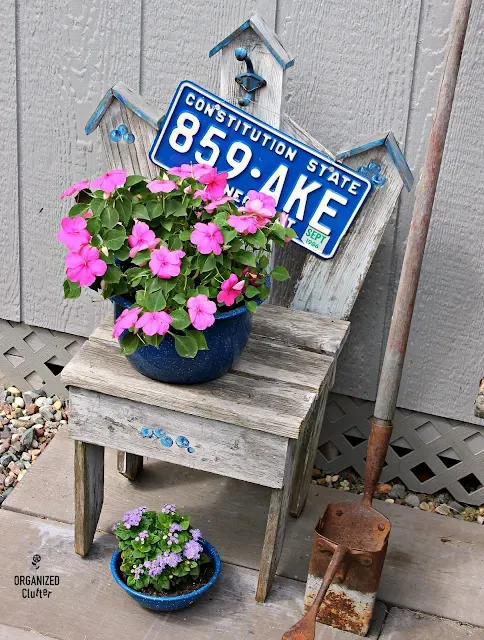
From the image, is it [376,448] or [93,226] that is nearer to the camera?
[93,226]

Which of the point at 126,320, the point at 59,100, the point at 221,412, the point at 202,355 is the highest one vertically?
the point at 59,100

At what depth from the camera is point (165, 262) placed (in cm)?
192

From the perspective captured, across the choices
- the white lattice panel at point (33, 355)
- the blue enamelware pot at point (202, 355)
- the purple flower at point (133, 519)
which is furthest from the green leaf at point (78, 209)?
the white lattice panel at point (33, 355)

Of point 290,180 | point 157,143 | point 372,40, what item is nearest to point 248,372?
point 290,180

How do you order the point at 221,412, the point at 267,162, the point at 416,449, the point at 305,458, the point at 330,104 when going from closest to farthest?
the point at 221,412
the point at 267,162
the point at 330,104
the point at 305,458
the point at 416,449

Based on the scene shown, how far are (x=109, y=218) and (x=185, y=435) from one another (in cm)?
55

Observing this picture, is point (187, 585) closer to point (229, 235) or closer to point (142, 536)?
point (142, 536)

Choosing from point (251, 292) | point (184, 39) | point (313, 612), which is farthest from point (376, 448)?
point (184, 39)

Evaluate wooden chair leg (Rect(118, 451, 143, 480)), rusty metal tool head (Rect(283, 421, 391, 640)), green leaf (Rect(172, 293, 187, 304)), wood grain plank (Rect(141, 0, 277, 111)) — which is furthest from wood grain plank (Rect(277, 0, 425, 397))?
wooden chair leg (Rect(118, 451, 143, 480))

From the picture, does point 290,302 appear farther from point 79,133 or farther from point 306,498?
point 79,133

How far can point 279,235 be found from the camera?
2.07 metres

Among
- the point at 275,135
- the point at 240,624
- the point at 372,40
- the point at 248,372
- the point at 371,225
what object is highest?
the point at 372,40

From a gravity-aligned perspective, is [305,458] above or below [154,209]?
below

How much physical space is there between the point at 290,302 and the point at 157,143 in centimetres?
57
